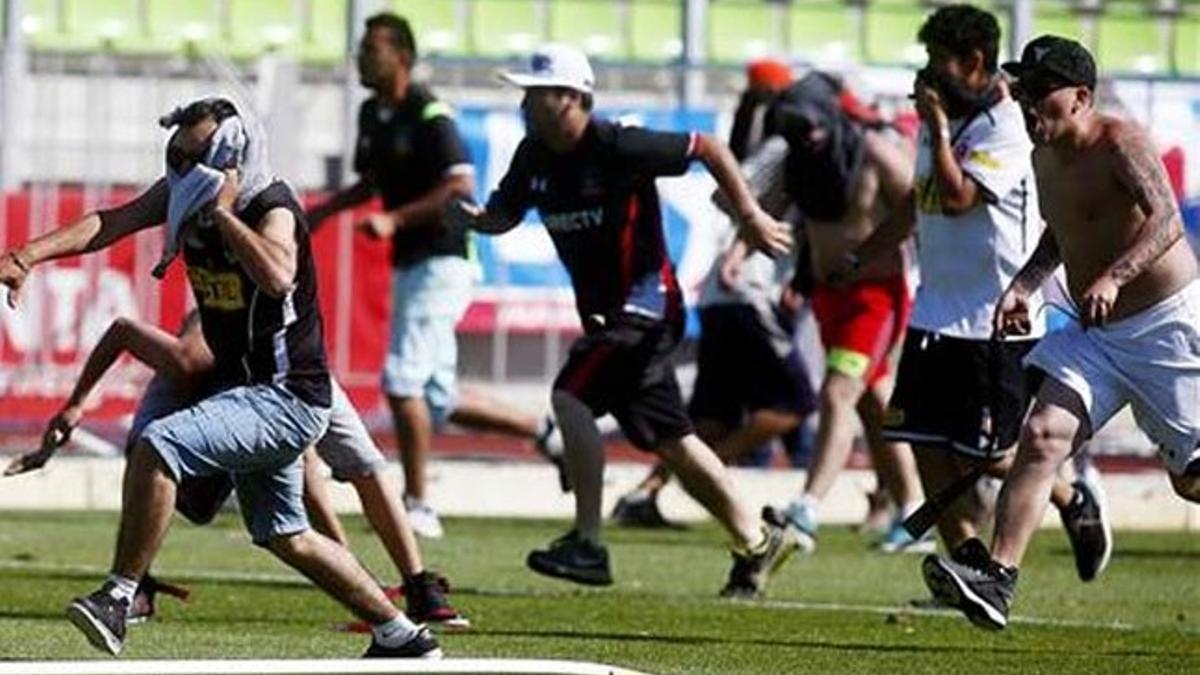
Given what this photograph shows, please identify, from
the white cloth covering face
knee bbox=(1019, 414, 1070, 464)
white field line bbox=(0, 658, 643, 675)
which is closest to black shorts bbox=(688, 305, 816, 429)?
knee bbox=(1019, 414, 1070, 464)

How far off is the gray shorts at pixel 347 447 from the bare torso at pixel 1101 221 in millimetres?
2224

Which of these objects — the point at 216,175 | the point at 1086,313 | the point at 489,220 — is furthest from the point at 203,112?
the point at 489,220

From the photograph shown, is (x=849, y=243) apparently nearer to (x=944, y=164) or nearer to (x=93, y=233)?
(x=944, y=164)

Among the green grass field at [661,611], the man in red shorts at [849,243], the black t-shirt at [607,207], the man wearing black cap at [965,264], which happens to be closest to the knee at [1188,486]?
the green grass field at [661,611]

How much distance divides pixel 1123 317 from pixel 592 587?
3.16 meters

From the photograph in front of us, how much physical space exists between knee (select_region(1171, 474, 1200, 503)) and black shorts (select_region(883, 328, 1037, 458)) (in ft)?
5.50

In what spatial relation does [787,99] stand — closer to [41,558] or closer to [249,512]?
[41,558]

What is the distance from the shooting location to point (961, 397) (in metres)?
12.8

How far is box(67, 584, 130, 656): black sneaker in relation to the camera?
9781 millimetres

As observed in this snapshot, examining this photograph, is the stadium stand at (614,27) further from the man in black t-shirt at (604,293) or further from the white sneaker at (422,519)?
the man in black t-shirt at (604,293)

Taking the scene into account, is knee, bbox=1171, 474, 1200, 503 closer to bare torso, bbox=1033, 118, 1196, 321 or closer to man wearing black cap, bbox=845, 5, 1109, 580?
bare torso, bbox=1033, 118, 1196, 321

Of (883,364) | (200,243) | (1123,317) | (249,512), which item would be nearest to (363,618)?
(249,512)

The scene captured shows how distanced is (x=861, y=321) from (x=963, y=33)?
10.1ft

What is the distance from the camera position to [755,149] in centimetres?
1748
